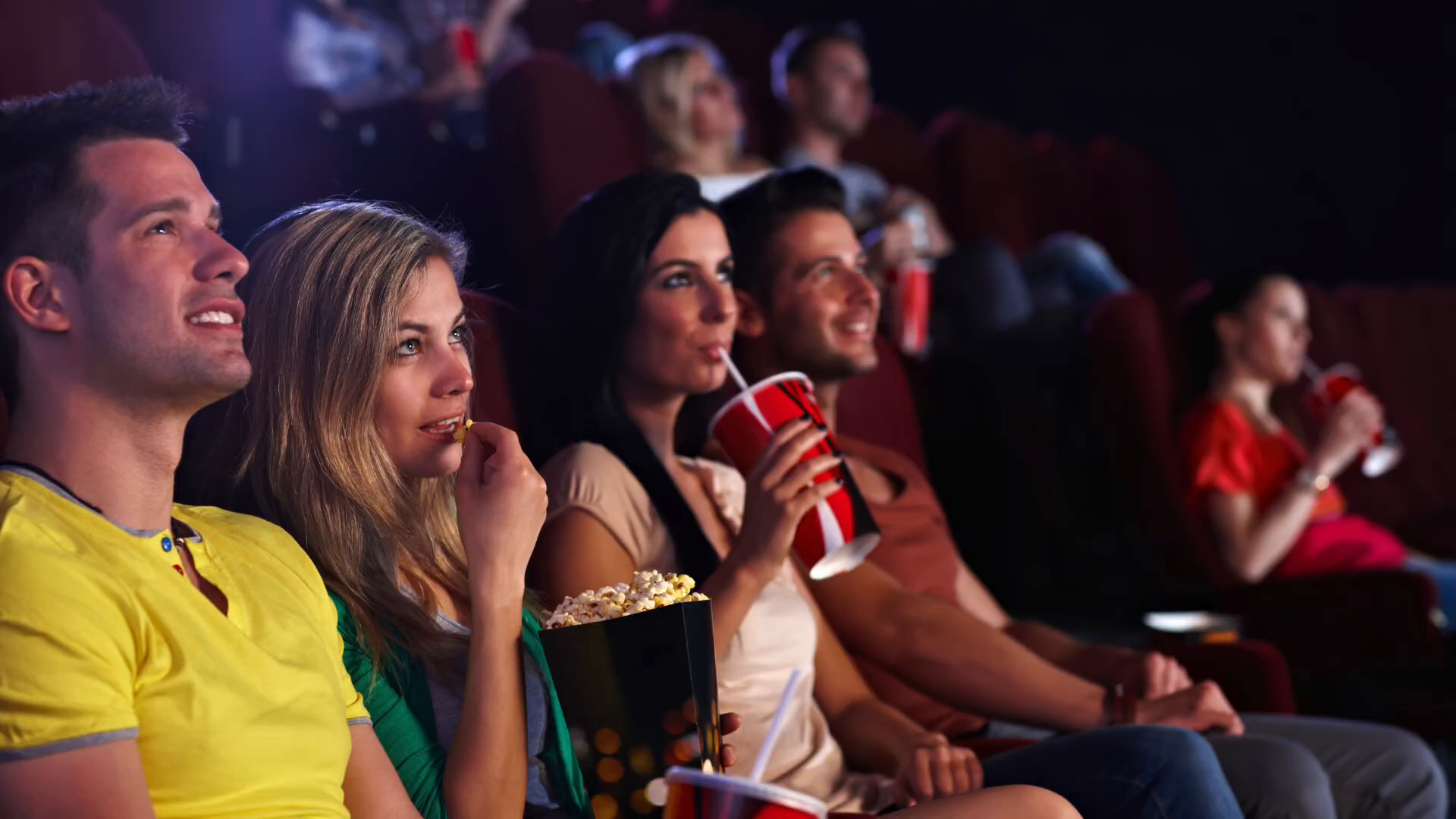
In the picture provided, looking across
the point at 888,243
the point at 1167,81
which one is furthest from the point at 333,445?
the point at 1167,81

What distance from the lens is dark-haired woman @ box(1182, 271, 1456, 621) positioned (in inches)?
83.7

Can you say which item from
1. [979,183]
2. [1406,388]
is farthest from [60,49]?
[1406,388]

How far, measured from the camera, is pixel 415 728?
0.87 m

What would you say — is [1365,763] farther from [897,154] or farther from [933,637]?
[897,154]

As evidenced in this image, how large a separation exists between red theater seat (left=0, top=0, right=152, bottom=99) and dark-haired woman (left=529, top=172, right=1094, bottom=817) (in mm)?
418

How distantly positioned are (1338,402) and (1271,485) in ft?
0.52

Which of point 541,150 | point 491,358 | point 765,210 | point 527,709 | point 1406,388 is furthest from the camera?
point 1406,388

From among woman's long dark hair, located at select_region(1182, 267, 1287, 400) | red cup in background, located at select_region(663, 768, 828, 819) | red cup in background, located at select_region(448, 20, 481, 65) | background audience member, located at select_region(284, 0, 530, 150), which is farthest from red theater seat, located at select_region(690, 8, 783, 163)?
red cup in background, located at select_region(663, 768, 828, 819)

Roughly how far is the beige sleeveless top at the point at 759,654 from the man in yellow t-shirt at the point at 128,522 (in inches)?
14.5

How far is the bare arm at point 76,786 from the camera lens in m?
0.62

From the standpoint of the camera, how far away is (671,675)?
0.79 metres

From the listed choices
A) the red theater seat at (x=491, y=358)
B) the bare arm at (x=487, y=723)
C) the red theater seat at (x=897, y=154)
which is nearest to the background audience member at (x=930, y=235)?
the red theater seat at (x=897, y=154)

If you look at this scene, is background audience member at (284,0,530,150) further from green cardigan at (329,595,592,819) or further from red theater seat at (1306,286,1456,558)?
red theater seat at (1306,286,1456,558)

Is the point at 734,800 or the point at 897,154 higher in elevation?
the point at 897,154
